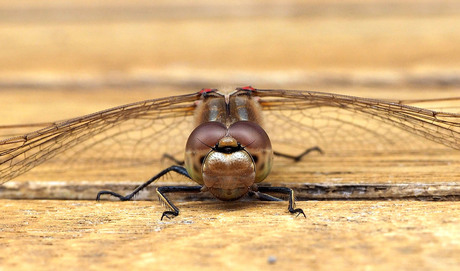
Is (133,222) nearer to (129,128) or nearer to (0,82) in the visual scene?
(129,128)

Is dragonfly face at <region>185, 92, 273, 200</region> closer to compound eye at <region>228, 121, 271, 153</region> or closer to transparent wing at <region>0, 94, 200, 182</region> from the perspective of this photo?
compound eye at <region>228, 121, 271, 153</region>

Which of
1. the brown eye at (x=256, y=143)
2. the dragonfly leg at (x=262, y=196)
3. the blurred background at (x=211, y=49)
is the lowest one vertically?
the dragonfly leg at (x=262, y=196)

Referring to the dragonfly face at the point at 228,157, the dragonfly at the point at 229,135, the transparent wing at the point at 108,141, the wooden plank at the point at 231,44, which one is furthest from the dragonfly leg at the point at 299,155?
the wooden plank at the point at 231,44

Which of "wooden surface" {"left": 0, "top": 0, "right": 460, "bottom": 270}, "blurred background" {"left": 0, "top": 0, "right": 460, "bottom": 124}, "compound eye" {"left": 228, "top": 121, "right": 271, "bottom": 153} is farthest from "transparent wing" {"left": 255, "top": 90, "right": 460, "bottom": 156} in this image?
"blurred background" {"left": 0, "top": 0, "right": 460, "bottom": 124}

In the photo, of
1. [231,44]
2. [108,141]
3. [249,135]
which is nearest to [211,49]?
[231,44]

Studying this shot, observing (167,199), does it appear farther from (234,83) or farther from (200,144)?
(234,83)

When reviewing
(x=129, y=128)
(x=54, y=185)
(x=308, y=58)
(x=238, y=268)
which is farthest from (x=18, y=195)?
(x=308, y=58)

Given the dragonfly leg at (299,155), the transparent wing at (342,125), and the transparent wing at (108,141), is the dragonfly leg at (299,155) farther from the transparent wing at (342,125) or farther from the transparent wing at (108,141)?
the transparent wing at (108,141)
